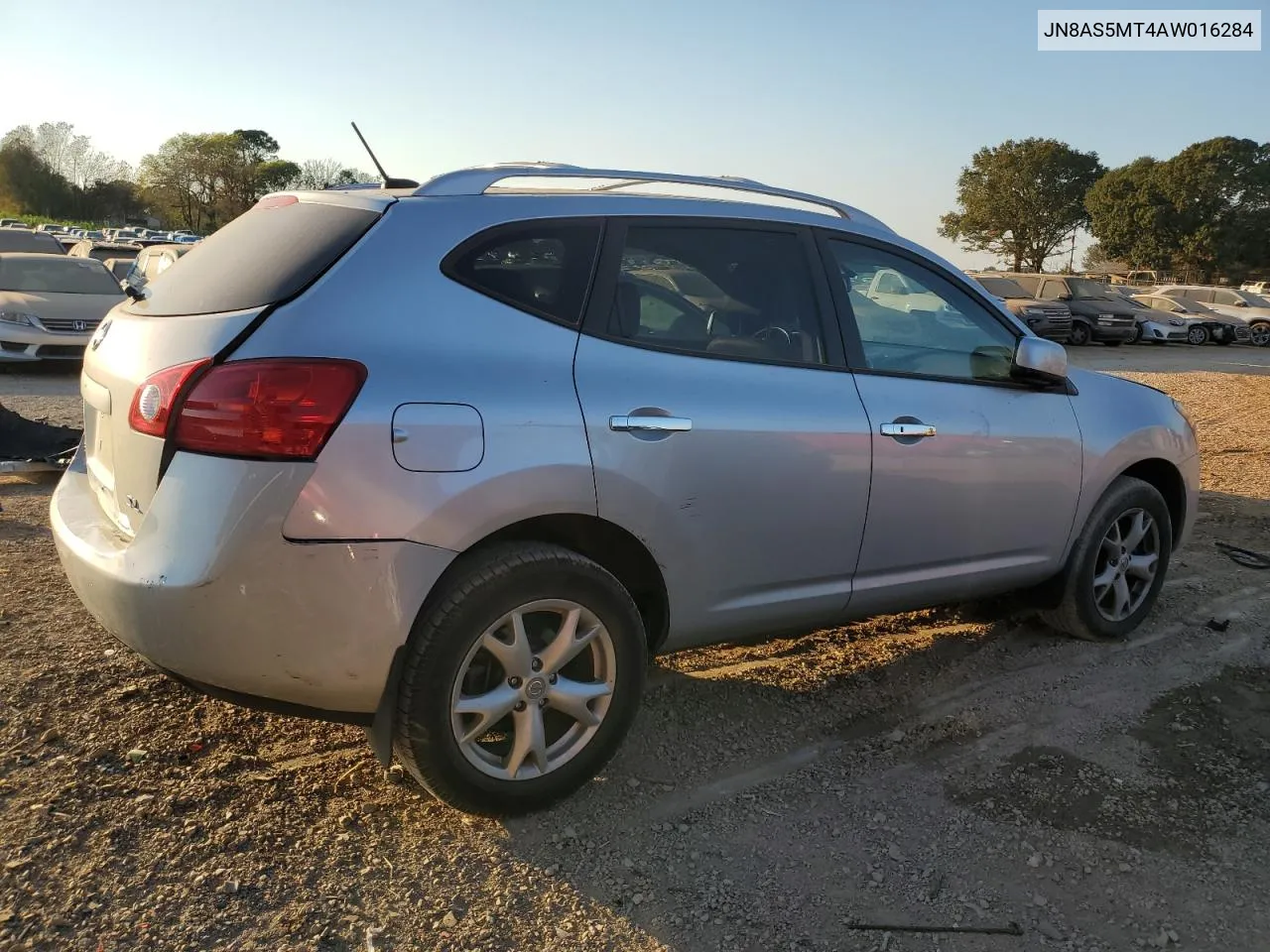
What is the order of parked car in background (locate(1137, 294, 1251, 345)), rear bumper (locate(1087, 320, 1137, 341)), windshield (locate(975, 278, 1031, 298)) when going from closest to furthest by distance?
windshield (locate(975, 278, 1031, 298)) → rear bumper (locate(1087, 320, 1137, 341)) → parked car in background (locate(1137, 294, 1251, 345))

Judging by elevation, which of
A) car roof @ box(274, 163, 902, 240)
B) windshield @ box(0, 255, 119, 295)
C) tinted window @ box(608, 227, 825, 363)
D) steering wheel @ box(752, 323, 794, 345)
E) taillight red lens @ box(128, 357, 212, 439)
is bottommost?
windshield @ box(0, 255, 119, 295)

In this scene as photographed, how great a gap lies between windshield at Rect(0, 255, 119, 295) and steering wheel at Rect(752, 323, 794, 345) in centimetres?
1275

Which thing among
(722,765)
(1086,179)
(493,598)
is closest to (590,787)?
(722,765)

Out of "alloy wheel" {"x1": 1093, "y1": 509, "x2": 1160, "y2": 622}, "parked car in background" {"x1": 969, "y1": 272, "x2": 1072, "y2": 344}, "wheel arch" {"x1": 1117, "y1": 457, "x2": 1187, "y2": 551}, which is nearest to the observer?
"alloy wheel" {"x1": 1093, "y1": 509, "x2": 1160, "y2": 622}

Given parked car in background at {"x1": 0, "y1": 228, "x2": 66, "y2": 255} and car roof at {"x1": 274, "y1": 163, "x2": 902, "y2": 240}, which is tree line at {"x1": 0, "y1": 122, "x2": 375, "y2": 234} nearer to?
parked car in background at {"x1": 0, "y1": 228, "x2": 66, "y2": 255}

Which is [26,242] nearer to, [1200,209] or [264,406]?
[264,406]

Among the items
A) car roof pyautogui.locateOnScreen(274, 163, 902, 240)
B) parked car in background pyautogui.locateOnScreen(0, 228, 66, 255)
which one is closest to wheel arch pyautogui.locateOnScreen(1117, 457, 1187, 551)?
car roof pyautogui.locateOnScreen(274, 163, 902, 240)

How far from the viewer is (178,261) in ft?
10.7

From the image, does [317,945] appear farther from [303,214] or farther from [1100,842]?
[1100,842]

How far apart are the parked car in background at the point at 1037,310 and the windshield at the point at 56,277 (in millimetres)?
18390

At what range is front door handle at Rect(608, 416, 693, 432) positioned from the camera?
292 cm

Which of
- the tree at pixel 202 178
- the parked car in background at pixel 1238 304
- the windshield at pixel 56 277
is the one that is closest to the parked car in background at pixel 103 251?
the windshield at pixel 56 277

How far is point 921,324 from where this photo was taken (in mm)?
3941

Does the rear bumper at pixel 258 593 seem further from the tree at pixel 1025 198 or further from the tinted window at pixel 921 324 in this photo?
the tree at pixel 1025 198
